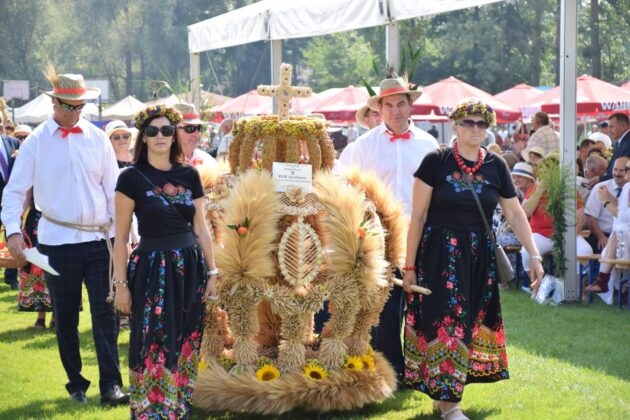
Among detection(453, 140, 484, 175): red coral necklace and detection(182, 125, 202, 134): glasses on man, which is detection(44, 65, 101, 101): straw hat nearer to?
detection(182, 125, 202, 134): glasses on man

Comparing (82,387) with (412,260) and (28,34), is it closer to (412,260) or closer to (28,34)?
(412,260)

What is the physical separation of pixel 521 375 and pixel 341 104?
1806 cm

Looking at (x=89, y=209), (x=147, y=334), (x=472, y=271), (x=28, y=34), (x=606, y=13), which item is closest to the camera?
(x=147, y=334)

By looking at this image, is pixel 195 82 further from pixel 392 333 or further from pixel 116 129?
pixel 392 333

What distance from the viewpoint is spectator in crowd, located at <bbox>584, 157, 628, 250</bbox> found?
10820 millimetres

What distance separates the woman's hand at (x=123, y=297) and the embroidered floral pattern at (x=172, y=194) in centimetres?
52

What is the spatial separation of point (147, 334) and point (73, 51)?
72.2 m

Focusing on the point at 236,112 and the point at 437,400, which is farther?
the point at 236,112

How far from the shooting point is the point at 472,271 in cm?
579

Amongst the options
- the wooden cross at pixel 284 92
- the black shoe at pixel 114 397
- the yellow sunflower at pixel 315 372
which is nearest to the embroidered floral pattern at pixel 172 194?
the wooden cross at pixel 284 92

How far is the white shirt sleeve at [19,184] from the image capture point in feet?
20.2

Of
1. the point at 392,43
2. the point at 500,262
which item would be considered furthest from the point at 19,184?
the point at 392,43

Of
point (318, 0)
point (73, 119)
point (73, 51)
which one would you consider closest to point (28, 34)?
point (73, 51)

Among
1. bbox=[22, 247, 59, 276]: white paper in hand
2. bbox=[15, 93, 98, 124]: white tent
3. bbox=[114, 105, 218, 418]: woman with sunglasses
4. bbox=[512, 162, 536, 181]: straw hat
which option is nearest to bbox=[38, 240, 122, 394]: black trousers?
Answer: bbox=[22, 247, 59, 276]: white paper in hand
